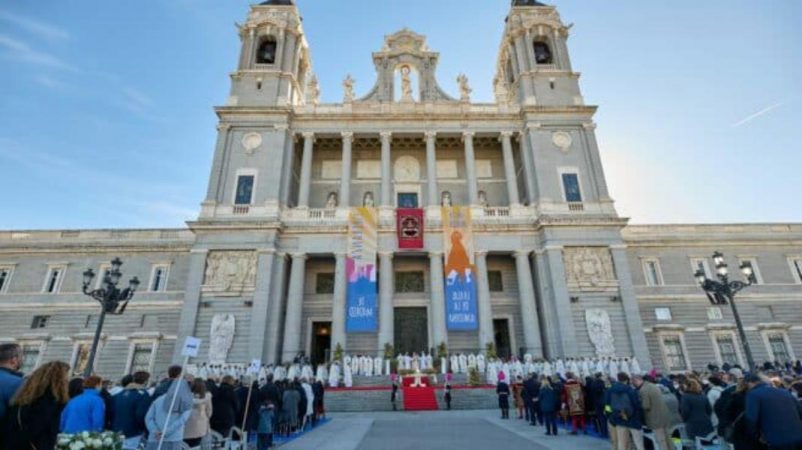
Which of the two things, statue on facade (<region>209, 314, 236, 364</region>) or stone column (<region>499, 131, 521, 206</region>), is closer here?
statue on facade (<region>209, 314, 236, 364</region>)

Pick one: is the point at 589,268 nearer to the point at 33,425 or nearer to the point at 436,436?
the point at 436,436

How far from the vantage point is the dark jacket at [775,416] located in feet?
14.5

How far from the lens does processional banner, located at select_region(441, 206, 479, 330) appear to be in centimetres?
2223

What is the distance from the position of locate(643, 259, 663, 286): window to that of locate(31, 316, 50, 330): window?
3786cm

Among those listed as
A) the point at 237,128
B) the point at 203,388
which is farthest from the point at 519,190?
the point at 203,388

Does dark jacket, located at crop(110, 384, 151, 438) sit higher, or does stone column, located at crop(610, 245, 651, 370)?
stone column, located at crop(610, 245, 651, 370)

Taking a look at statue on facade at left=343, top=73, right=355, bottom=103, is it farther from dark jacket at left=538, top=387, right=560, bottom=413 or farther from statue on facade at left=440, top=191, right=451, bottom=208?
dark jacket at left=538, top=387, right=560, bottom=413

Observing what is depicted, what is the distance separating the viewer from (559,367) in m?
19.0

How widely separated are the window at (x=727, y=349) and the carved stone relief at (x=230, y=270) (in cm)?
2791

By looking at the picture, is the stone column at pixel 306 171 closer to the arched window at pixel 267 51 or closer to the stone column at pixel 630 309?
the arched window at pixel 267 51

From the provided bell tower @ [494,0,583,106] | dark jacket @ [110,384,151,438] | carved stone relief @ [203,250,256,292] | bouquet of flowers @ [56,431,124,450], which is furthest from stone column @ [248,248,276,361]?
bell tower @ [494,0,583,106]

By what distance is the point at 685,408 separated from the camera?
7027 mm

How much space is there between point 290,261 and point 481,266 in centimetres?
1155

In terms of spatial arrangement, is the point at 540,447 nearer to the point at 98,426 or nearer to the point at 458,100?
the point at 98,426
